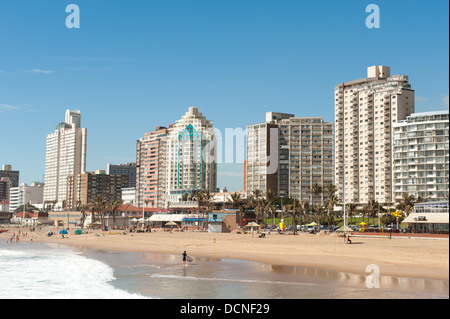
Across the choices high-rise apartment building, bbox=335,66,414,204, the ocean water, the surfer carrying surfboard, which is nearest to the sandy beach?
the ocean water

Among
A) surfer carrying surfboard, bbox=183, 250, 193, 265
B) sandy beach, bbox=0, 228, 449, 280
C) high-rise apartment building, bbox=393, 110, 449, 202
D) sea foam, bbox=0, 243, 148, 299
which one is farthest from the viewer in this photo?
high-rise apartment building, bbox=393, 110, 449, 202

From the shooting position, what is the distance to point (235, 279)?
3822 centimetres

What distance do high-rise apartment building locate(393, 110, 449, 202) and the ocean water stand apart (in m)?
114

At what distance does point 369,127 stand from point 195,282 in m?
160

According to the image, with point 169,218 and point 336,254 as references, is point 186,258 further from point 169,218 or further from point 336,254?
point 169,218

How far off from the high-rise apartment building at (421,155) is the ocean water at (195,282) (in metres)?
114

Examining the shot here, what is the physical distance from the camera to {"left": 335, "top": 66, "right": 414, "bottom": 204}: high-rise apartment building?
578 feet

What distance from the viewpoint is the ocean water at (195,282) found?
3102cm

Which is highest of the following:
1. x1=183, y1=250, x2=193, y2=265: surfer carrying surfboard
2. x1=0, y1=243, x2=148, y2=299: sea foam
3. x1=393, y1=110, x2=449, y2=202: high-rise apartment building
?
x1=393, y1=110, x2=449, y2=202: high-rise apartment building

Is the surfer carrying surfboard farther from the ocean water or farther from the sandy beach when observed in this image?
the sandy beach

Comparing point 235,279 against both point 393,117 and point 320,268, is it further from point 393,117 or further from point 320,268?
point 393,117

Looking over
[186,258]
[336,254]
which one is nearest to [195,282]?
[186,258]
